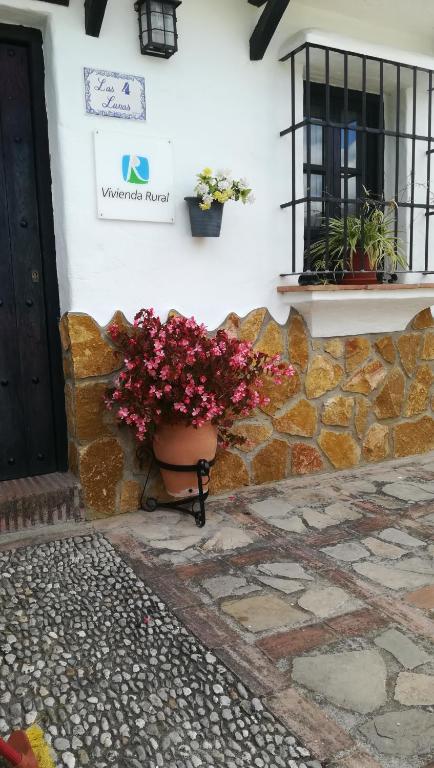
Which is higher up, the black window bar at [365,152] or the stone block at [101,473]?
the black window bar at [365,152]

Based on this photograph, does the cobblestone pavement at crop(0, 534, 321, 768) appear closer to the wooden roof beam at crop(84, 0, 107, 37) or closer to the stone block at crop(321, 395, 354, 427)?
the stone block at crop(321, 395, 354, 427)

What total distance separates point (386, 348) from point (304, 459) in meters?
0.86

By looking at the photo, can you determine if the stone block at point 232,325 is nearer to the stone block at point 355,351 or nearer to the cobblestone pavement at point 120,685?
the stone block at point 355,351

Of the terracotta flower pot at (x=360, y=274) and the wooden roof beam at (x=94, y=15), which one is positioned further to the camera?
the terracotta flower pot at (x=360, y=274)

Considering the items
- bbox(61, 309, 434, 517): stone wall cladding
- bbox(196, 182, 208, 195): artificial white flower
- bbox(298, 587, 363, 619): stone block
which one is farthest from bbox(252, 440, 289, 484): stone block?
bbox(196, 182, 208, 195): artificial white flower

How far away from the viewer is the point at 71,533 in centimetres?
272

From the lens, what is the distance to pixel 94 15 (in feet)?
8.48

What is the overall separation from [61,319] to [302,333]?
1326 millimetres

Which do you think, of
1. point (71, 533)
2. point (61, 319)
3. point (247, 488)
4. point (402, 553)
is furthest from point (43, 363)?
point (402, 553)

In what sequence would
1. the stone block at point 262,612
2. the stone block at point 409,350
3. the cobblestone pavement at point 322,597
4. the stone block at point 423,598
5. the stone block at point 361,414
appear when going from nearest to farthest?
the cobblestone pavement at point 322,597
the stone block at point 262,612
the stone block at point 423,598
the stone block at point 361,414
the stone block at point 409,350

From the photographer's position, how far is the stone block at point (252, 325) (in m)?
3.21

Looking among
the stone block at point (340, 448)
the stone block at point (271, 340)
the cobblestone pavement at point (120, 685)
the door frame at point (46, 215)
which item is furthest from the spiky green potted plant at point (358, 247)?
the cobblestone pavement at point (120, 685)

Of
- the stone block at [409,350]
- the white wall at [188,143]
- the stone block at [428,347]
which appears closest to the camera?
the white wall at [188,143]

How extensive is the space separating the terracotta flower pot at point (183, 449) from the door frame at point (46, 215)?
509mm
